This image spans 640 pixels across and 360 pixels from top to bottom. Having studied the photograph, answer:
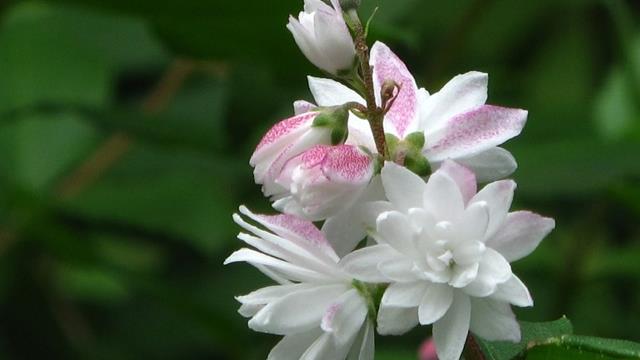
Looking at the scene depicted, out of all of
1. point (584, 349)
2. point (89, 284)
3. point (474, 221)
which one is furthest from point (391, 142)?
point (89, 284)

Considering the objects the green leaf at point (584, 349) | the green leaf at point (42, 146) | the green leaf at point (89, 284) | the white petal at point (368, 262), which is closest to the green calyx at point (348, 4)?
the white petal at point (368, 262)

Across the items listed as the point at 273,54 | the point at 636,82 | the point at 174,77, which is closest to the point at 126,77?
the point at 174,77

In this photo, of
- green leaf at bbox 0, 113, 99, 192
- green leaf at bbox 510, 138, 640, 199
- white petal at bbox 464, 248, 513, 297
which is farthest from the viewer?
green leaf at bbox 0, 113, 99, 192

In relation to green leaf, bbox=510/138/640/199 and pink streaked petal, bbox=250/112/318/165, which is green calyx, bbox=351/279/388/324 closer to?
pink streaked petal, bbox=250/112/318/165

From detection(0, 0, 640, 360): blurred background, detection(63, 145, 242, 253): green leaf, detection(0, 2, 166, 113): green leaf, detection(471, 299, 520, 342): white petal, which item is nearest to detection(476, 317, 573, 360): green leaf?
detection(471, 299, 520, 342): white petal

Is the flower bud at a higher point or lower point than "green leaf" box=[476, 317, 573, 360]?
higher

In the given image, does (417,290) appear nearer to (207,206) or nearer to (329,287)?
(329,287)

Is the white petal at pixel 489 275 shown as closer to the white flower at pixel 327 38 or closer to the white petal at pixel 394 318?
the white petal at pixel 394 318

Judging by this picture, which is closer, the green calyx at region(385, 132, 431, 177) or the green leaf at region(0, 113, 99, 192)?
the green calyx at region(385, 132, 431, 177)
